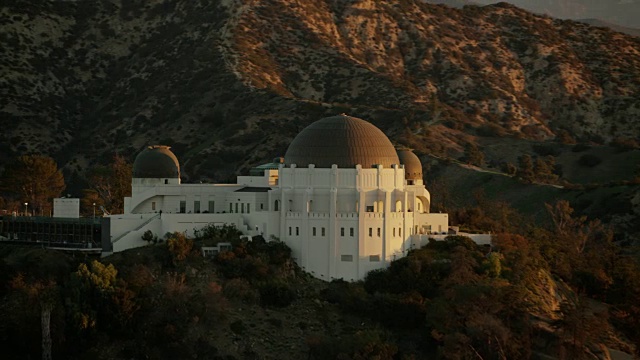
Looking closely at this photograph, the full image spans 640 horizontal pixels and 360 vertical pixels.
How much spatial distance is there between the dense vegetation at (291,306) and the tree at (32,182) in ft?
90.4

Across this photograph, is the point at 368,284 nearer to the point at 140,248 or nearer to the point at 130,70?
the point at 140,248

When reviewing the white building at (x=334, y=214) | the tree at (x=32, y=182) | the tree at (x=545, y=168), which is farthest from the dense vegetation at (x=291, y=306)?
the tree at (x=545, y=168)

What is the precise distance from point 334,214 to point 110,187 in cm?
4075

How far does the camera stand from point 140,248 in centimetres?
9300

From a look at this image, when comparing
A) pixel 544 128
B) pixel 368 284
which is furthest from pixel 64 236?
pixel 544 128

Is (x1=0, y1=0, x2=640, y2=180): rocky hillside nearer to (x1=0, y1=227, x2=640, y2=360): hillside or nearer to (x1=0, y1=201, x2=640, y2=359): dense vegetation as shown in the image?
(x1=0, y1=201, x2=640, y2=359): dense vegetation

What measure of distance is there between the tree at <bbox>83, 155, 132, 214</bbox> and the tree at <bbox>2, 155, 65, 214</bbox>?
4.23 metres

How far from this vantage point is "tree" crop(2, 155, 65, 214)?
123 meters

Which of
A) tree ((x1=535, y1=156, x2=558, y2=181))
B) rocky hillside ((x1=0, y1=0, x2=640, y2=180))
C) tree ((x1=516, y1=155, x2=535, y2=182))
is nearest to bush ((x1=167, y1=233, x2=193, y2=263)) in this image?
rocky hillside ((x1=0, y1=0, x2=640, y2=180))

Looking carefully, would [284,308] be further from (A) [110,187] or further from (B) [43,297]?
(A) [110,187]

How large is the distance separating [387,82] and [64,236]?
92.8 meters

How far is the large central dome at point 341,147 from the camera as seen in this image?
307 ft

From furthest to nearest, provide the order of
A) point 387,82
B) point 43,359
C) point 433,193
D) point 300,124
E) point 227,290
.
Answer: point 387,82, point 300,124, point 433,193, point 227,290, point 43,359

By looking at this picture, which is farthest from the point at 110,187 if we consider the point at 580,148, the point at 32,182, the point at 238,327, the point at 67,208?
the point at 580,148
